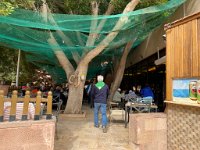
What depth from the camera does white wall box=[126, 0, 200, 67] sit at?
24.9ft

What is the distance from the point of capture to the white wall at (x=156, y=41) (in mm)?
7585

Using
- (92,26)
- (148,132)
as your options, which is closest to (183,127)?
(148,132)

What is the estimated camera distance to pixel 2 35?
22.8ft

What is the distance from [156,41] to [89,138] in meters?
6.67

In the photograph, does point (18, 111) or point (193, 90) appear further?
point (193, 90)

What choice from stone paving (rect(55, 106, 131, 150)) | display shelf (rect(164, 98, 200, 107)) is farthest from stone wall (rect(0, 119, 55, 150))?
display shelf (rect(164, 98, 200, 107))

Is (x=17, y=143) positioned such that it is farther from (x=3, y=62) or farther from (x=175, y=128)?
(x=3, y=62)

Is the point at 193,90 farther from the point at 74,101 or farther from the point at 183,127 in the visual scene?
the point at 74,101

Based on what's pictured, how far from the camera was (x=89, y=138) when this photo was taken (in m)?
→ 5.77

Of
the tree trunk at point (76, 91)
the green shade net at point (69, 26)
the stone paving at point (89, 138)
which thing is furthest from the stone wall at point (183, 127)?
the tree trunk at point (76, 91)

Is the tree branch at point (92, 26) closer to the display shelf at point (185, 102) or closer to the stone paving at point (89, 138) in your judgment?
the stone paving at point (89, 138)

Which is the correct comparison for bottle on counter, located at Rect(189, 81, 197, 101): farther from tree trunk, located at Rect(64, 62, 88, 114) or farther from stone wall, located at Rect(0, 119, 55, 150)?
tree trunk, located at Rect(64, 62, 88, 114)

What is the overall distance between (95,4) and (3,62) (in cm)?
1080

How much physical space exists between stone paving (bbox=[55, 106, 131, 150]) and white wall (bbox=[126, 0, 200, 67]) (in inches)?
166
